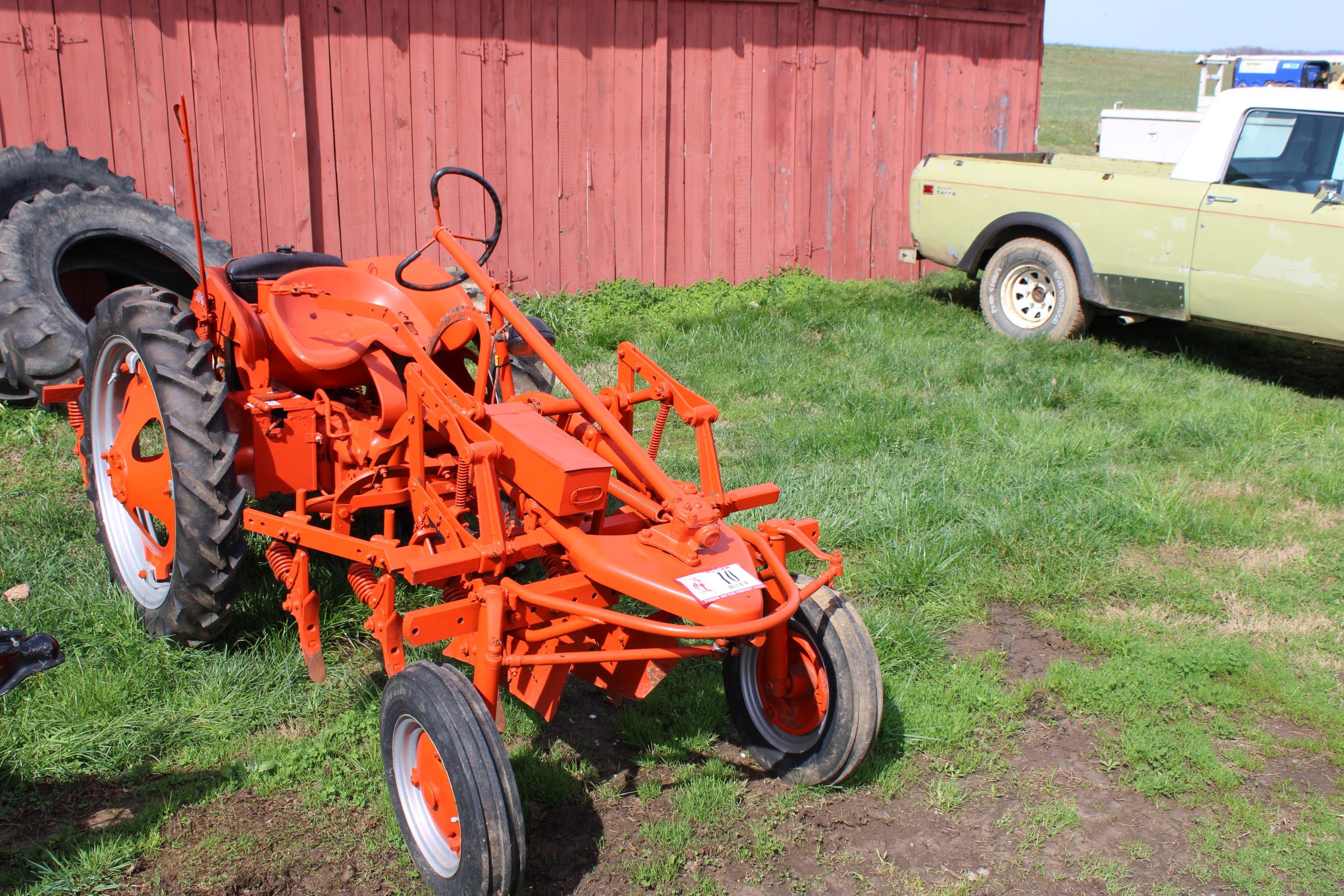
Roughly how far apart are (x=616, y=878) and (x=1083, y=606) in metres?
2.55

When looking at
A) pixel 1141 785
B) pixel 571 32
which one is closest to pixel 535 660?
pixel 1141 785

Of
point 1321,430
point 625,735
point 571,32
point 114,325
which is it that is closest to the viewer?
point 625,735

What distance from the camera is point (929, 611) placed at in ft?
14.8

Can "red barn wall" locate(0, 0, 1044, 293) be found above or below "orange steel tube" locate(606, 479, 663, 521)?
above

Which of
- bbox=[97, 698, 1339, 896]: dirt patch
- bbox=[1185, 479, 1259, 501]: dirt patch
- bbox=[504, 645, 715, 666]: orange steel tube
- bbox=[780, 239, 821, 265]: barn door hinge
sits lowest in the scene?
bbox=[97, 698, 1339, 896]: dirt patch

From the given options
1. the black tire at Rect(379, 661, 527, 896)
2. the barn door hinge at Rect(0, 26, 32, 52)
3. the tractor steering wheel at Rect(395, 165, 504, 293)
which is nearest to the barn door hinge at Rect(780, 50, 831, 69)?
the barn door hinge at Rect(0, 26, 32, 52)

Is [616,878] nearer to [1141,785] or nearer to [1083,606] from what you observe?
[1141,785]

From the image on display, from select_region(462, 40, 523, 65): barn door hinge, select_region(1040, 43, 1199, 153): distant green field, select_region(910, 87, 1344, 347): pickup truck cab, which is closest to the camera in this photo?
select_region(910, 87, 1344, 347): pickup truck cab

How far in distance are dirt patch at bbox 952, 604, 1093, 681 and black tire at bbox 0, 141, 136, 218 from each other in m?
5.59

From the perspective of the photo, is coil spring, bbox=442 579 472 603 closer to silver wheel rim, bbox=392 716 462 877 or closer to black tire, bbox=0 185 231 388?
silver wheel rim, bbox=392 716 462 877

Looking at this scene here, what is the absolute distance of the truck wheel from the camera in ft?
26.9

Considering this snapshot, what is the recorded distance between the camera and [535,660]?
288 centimetres

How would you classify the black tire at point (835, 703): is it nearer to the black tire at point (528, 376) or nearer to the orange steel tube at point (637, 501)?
the orange steel tube at point (637, 501)

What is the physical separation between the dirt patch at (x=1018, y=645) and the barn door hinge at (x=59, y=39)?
6461 millimetres
